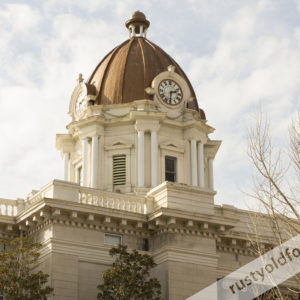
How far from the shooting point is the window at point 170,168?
142 feet

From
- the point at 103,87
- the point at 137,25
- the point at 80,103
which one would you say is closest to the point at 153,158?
the point at 103,87

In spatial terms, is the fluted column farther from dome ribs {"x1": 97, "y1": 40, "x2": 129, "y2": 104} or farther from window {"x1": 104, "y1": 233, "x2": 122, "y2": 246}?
window {"x1": 104, "y1": 233, "x2": 122, "y2": 246}

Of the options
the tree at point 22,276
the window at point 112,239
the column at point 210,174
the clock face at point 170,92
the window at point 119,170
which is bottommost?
the tree at point 22,276

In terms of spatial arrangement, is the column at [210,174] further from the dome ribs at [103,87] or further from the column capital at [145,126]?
the dome ribs at [103,87]

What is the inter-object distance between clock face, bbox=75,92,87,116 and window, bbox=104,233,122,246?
12.4 metres

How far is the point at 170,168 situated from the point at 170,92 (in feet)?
14.8

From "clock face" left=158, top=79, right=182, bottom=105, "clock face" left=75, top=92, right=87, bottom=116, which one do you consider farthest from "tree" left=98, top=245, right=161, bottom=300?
"clock face" left=75, top=92, right=87, bottom=116

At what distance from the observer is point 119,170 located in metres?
42.9

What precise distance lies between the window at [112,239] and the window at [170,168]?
852cm

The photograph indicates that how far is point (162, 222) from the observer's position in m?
35.0

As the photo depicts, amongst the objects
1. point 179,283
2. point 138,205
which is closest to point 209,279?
point 179,283

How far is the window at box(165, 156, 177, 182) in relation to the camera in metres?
43.3

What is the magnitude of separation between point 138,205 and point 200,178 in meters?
8.40

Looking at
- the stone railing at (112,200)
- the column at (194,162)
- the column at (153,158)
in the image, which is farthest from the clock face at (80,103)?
the stone railing at (112,200)
